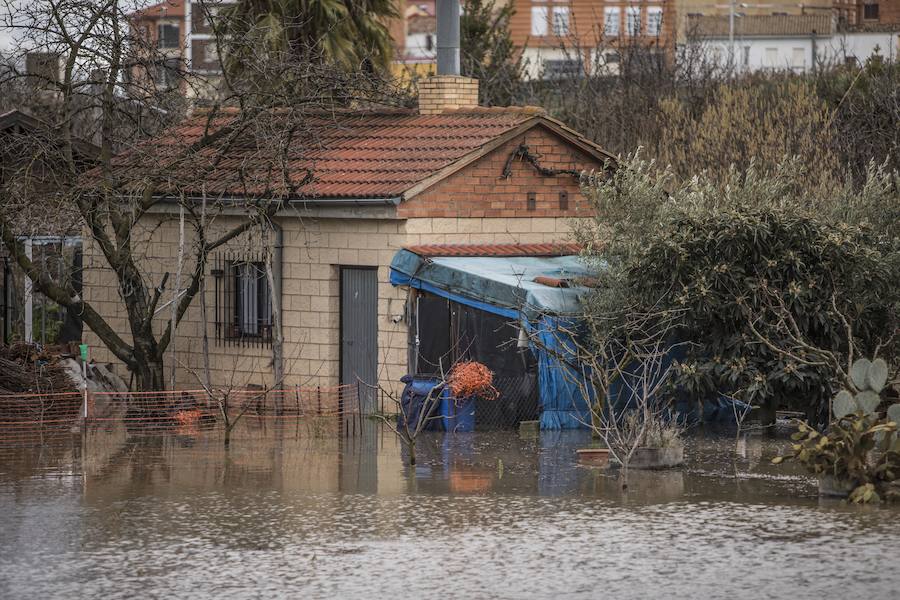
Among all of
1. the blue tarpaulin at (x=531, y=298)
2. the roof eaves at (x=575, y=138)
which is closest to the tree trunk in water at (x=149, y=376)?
the blue tarpaulin at (x=531, y=298)

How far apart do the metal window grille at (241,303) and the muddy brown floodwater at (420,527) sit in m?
5.12

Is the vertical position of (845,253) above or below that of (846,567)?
above

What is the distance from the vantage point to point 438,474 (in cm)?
1684

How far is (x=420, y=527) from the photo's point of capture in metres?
13.5

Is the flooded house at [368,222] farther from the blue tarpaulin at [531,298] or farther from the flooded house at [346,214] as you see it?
the blue tarpaulin at [531,298]

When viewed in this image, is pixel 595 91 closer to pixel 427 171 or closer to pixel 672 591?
pixel 427 171

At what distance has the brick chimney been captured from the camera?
24.9 m

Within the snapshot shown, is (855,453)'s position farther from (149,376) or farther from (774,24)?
(774,24)

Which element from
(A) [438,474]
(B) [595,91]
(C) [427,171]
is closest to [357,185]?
(C) [427,171]

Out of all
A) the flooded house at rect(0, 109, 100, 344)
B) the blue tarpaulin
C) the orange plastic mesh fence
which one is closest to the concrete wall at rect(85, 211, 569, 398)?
the orange plastic mesh fence

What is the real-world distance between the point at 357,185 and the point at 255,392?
138 inches

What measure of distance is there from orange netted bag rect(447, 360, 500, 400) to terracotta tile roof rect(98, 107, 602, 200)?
311 centimetres

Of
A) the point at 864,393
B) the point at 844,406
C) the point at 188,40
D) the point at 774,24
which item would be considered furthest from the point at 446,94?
the point at 774,24

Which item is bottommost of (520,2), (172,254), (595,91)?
(172,254)
